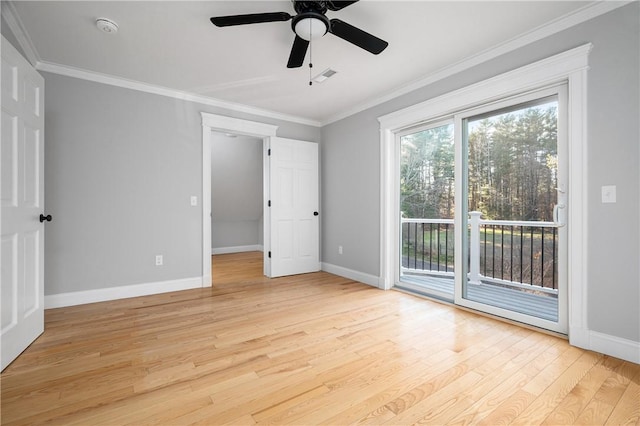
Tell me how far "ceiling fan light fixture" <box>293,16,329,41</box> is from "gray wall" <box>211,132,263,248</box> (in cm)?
400

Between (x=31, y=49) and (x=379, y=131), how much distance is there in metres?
3.61

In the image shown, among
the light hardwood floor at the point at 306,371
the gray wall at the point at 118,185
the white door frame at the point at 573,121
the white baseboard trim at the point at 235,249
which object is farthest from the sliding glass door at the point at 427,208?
the white baseboard trim at the point at 235,249

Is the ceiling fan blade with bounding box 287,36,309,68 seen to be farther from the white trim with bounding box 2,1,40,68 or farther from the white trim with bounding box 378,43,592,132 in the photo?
the white trim with bounding box 2,1,40,68

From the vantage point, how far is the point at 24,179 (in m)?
2.20

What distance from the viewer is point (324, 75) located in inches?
120

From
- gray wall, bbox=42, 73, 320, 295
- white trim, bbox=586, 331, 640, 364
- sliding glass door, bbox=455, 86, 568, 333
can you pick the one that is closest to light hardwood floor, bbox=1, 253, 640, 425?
white trim, bbox=586, 331, 640, 364

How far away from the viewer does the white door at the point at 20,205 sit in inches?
77.2

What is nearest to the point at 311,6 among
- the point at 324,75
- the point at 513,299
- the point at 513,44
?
the point at 324,75

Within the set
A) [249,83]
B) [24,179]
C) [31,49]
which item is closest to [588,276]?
[249,83]

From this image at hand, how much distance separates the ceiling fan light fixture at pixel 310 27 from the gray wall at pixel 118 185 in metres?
2.33

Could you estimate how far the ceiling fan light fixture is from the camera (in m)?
1.93

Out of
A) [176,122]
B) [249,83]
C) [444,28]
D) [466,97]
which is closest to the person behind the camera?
[444,28]

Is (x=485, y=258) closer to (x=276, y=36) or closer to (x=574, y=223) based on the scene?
(x=574, y=223)

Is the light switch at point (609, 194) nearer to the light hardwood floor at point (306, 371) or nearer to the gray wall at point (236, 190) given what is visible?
the light hardwood floor at point (306, 371)
